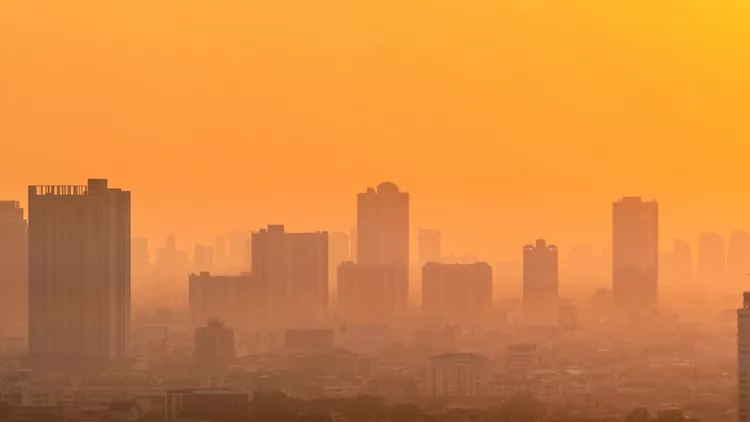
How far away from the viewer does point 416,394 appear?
54750 mm

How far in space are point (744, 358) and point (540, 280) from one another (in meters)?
54.5

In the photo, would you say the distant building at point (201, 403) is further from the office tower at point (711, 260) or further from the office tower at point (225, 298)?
the office tower at point (711, 260)

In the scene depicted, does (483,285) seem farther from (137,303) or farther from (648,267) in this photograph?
(137,303)

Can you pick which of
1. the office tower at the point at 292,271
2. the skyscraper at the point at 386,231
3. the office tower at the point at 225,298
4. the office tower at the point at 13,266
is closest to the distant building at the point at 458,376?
the office tower at the point at 13,266

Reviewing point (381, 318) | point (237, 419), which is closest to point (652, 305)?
point (381, 318)

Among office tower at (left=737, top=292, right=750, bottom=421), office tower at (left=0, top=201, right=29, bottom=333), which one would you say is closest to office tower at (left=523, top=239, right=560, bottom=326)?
office tower at (left=0, top=201, right=29, bottom=333)

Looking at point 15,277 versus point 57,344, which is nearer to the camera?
point 57,344

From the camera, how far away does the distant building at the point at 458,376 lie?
5612 cm

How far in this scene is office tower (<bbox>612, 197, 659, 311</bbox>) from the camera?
100375 millimetres

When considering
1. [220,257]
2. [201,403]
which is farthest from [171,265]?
[201,403]

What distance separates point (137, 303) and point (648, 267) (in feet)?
89.9

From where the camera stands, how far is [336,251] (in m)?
104

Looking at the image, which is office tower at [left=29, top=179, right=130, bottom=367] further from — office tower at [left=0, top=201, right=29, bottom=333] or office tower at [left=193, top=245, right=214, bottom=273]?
office tower at [left=193, top=245, right=214, bottom=273]

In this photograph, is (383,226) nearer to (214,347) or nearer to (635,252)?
(635,252)
